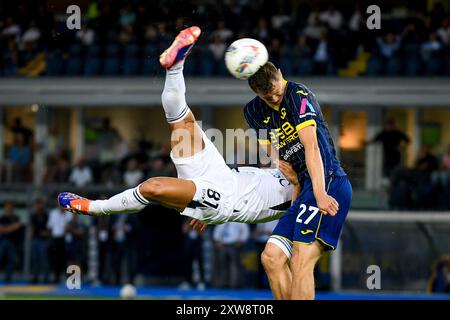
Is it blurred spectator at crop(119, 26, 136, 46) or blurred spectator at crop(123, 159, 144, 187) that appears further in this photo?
blurred spectator at crop(119, 26, 136, 46)

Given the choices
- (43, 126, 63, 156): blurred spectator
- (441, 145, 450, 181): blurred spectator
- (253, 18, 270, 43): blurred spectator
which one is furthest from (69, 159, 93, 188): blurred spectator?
(441, 145, 450, 181): blurred spectator

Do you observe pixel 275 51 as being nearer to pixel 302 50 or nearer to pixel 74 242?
pixel 302 50

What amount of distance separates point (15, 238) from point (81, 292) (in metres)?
3.20

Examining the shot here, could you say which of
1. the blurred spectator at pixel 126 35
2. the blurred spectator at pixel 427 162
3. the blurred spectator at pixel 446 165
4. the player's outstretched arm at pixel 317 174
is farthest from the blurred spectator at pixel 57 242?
the player's outstretched arm at pixel 317 174

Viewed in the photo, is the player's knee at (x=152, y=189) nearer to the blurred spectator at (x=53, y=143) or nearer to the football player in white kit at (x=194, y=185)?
the football player in white kit at (x=194, y=185)

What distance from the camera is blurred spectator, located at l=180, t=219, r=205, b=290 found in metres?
20.4

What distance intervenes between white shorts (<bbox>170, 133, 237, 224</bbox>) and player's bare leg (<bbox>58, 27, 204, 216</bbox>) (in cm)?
6

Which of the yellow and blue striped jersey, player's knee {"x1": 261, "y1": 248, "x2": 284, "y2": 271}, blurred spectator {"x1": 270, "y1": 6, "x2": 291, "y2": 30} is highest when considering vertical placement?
blurred spectator {"x1": 270, "y1": 6, "x2": 291, "y2": 30}

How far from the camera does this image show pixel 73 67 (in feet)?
75.3

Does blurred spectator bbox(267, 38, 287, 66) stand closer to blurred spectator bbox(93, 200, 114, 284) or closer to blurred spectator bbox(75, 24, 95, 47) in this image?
blurred spectator bbox(75, 24, 95, 47)

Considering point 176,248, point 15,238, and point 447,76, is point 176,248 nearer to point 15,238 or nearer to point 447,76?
point 15,238

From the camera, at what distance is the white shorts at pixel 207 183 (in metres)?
9.73

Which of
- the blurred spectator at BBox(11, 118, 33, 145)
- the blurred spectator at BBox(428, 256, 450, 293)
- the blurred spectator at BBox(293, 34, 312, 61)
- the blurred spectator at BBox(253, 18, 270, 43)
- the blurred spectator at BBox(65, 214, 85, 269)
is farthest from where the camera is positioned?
the blurred spectator at BBox(11, 118, 33, 145)
